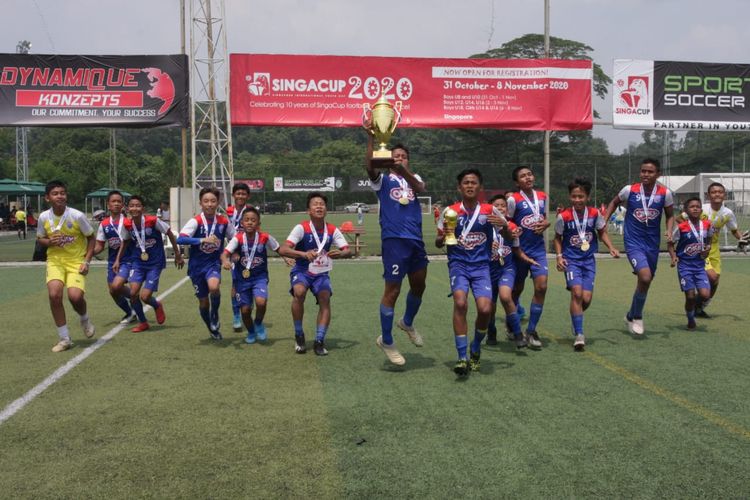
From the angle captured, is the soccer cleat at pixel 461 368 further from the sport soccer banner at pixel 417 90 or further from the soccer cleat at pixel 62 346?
the sport soccer banner at pixel 417 90

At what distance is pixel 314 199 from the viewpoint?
24.6 ft

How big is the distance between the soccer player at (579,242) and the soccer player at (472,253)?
1.72 metres

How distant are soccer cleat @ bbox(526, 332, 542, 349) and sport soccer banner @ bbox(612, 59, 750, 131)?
557 inches

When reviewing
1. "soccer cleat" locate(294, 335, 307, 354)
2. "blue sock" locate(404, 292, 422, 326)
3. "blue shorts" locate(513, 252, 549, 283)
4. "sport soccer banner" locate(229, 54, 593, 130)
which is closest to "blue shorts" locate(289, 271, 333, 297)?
"soccer cleat" locate(294, 335, 307, 354)

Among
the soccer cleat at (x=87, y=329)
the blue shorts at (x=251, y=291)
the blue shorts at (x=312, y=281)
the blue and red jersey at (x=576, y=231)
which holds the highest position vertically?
the blue and red jersey at (x=576, y=231)

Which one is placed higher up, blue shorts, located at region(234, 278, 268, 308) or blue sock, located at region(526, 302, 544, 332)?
blue shorts, located at region(234, 278, 268, 308)

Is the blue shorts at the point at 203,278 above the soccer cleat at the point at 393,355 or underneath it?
above

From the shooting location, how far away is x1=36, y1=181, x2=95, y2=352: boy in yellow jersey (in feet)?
25.5

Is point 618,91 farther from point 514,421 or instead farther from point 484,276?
point 514,421

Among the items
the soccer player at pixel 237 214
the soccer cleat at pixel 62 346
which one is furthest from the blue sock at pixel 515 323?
the soccer cleat at pixel 62 346

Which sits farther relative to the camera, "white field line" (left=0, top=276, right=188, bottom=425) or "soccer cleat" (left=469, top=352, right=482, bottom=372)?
"soccer cleat" (left=469, top=352, right=482, bottom=372)

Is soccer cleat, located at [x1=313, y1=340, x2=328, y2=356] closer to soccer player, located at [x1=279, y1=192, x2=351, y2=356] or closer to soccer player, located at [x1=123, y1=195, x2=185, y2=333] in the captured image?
soccer player, located at [x1=279, y1=192, x2=351, y2=356]

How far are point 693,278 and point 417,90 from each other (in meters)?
11.9

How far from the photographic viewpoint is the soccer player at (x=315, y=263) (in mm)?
7375
